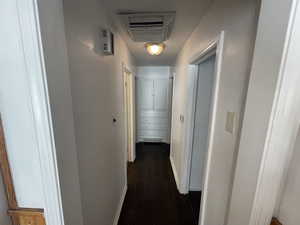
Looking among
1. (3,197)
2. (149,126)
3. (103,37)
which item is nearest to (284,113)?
(3,197)

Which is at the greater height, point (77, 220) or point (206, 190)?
point (77, 220)

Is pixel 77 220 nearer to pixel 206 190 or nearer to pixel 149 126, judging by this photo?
pixel 206 190

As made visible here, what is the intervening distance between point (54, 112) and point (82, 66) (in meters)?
0.50

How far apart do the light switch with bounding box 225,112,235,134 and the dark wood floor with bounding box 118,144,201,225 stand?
1546 millimetres

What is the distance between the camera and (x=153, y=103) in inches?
159

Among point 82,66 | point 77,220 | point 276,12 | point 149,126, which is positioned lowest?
point 149,126

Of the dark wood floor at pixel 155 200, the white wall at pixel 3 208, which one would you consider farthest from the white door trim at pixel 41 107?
the dark wood floor at pixel 155 200

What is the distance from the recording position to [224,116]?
2.93ft

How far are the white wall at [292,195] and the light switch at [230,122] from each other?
31cm

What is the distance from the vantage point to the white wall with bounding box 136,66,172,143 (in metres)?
3.89

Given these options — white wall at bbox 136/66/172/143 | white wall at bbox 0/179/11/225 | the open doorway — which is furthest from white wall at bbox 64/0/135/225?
white wall at bbox 136/66/172/143

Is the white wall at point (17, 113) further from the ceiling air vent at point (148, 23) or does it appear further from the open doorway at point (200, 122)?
the open doorway at point (200, 122)

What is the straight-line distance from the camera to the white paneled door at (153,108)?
3.92m

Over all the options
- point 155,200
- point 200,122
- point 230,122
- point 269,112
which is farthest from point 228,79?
point 155,200
